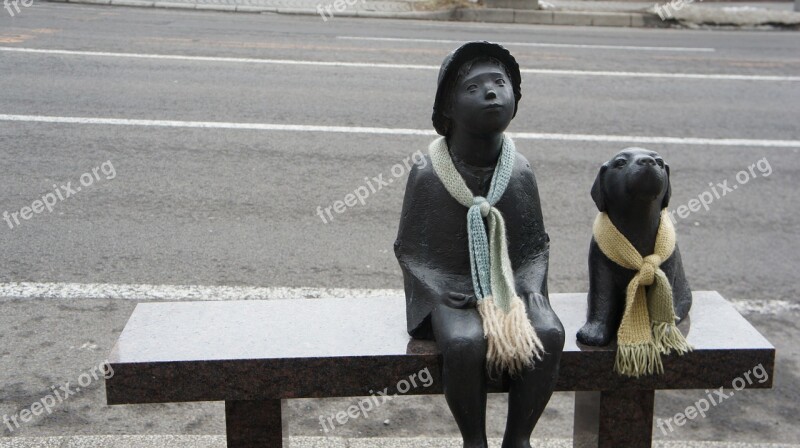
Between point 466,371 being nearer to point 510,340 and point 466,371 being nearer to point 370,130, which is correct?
point 510,340

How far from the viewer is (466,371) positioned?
3543mm

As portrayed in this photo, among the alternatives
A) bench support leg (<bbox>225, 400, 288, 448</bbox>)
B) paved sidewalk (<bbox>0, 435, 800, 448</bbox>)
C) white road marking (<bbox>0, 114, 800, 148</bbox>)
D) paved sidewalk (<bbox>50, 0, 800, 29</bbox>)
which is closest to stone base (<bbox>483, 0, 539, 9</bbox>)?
paved sidewalk (<bbox>50, 0, 800, 29</bbox>)

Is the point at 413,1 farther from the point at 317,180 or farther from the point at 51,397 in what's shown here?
the point at 51,397

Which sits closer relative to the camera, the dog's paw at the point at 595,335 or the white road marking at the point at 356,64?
the dog's paw at the point at 595,335

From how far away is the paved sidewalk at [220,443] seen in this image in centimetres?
459

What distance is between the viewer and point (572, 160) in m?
9.54

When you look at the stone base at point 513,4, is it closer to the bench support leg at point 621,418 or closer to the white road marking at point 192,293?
the white road marking at point 192,293

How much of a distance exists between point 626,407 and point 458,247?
3.45ft

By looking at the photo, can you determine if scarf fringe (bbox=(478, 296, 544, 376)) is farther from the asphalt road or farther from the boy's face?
the asphalt road

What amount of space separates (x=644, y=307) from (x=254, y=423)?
167 cm

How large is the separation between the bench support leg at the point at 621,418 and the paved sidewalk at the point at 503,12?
1546cm

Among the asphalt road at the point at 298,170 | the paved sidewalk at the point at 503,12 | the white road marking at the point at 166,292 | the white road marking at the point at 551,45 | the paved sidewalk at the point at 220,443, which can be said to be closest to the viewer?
the paved sidewalk at the point at 220,443

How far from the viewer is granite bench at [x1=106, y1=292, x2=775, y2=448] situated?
12.4 ft

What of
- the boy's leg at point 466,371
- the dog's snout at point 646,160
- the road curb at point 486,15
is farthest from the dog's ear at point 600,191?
the road curb at point 486,15
